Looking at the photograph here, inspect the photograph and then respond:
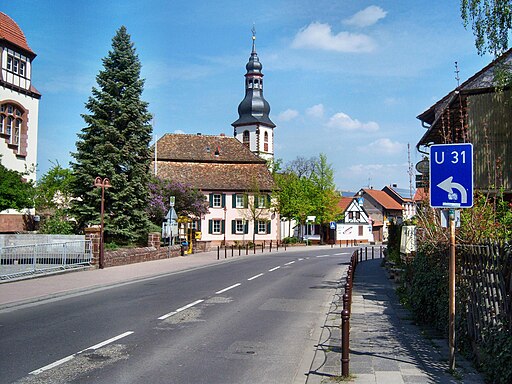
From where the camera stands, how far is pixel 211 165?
6300cm

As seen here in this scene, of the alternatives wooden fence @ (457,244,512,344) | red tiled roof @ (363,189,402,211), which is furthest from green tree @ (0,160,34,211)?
red tiled roof @ (363,189,402,211)

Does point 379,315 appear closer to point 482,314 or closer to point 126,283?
point 482,314

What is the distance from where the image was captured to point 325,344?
955 cm

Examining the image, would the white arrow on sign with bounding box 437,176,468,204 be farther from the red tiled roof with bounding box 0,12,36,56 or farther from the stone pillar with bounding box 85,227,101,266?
the red tiled roof with bounding box 0,12,36,56

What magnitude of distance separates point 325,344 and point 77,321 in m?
5.24

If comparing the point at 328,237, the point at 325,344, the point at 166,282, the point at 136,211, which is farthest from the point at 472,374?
Answer: the point at 328,237

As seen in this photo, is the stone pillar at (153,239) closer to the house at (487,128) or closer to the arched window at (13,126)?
the arched window at (13,126)

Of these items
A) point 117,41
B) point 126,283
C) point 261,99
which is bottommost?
point 126,283

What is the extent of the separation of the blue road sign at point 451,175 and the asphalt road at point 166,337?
117 inches

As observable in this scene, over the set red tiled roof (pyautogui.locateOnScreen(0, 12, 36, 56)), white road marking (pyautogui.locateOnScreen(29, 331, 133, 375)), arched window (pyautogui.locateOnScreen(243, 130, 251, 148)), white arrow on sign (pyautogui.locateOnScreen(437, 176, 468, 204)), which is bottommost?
white road marking (pyautogui.locateOnScreen(29, 331, 133, 375))

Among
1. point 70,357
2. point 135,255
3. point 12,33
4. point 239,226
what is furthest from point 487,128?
point 239,226

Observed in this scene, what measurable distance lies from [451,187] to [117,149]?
2898 centimetres

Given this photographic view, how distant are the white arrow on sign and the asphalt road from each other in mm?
3066

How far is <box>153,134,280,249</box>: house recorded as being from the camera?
195 feet
